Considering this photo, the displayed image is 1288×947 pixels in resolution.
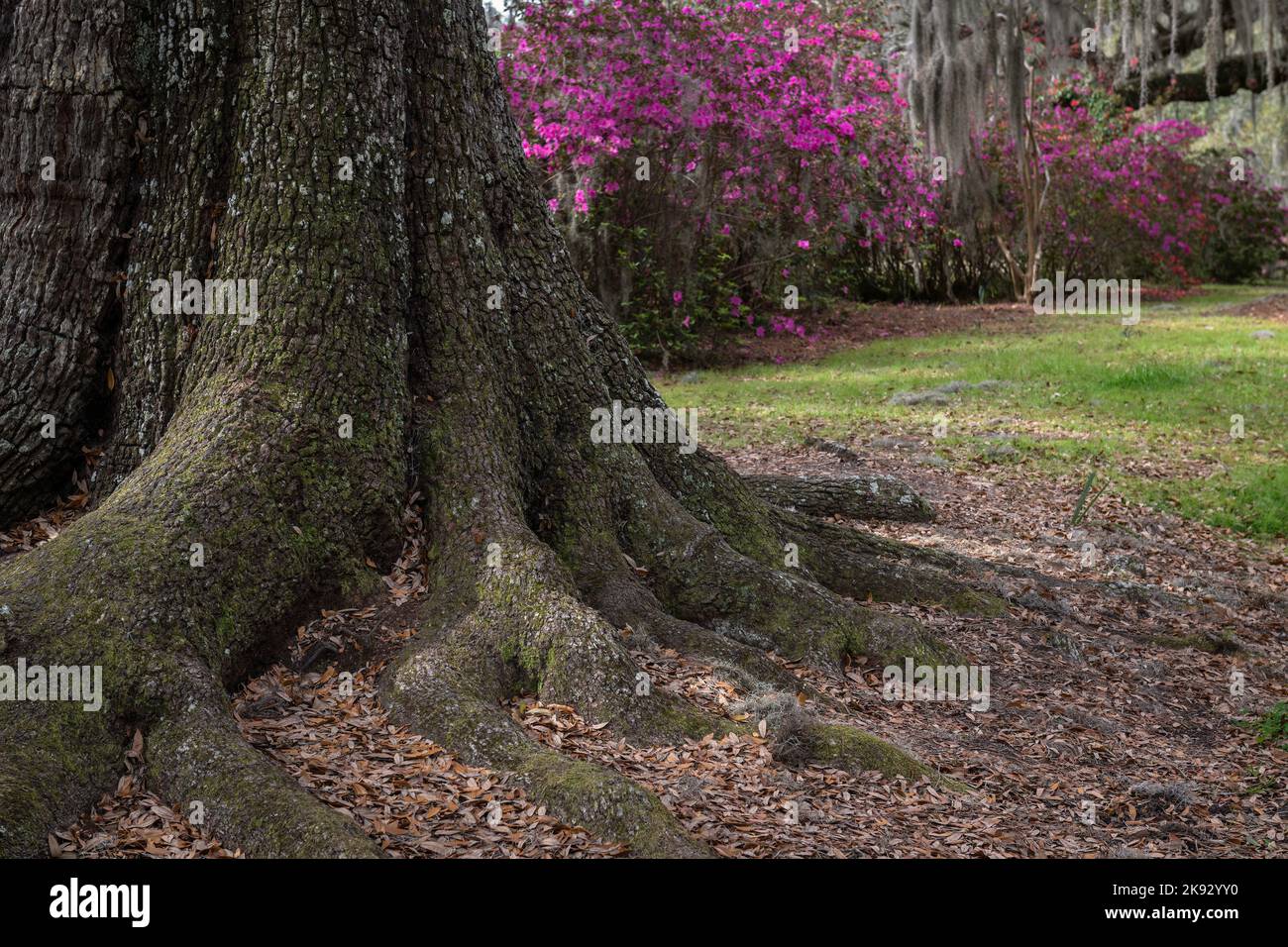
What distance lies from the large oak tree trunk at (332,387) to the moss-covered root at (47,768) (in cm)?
29

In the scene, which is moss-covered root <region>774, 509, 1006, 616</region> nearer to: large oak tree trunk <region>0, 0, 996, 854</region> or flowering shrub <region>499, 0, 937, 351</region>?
large oak tree trunk <region>0, 0, 996, 854</region>

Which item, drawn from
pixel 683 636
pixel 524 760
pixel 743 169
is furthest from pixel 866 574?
pixel 743 169

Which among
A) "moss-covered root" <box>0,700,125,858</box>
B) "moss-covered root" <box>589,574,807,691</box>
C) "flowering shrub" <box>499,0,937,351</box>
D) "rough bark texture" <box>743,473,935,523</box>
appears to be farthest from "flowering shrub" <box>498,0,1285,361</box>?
"moss-covered root" <box>0,700,125,858</box>

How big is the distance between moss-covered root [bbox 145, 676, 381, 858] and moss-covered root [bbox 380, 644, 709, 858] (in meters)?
0.58

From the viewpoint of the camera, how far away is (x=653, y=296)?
14.6 m

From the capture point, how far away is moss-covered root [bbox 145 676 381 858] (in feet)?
11.0

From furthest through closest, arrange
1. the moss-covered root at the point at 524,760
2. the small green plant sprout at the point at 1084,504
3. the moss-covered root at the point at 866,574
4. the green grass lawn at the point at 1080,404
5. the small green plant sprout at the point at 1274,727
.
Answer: the green grass lawn at the point at 1080,404
the small green plant sprout at the point at 1084,504
the moss-covered root at the point at 866,574
the small green plant sprout at the point at 1274,727
the moss-covered root at the point at 524,760

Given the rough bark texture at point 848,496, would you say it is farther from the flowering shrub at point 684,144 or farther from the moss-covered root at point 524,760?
the flowering shrub at point 684,144

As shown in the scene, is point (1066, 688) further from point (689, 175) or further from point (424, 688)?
point (689, 175)

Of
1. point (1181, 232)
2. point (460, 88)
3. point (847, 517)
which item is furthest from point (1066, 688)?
point (1181, 232)

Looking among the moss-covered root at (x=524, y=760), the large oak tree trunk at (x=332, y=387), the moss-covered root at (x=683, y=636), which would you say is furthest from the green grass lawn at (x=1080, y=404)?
the moss-covered root at (x=524, y=760)

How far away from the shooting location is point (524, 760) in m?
3.91

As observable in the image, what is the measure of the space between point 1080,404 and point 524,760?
9.31 meters

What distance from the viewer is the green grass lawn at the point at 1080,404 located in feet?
30.5
